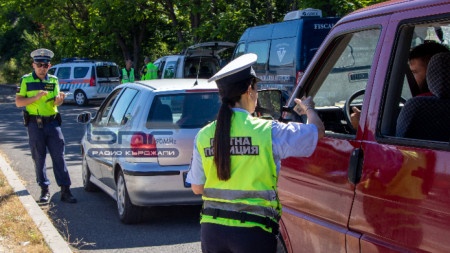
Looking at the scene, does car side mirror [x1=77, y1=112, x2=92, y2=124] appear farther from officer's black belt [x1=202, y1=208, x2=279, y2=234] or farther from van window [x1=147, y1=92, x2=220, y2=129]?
officer's black belt [x1=202, y1=208, x2=279, y2=234]

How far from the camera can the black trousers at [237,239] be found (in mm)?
2500

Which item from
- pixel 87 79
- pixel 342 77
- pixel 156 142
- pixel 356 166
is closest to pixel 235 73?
pixel 356 166

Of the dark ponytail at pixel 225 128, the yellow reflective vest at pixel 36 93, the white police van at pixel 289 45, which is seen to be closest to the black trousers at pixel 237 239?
the dark ponytail at pixel 225 128

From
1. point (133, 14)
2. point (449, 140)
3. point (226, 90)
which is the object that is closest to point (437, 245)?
point (449, 140)

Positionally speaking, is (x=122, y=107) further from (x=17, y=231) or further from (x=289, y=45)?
(x=289, y=45)

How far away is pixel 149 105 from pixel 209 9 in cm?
1524

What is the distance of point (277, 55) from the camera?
12633 millimetres

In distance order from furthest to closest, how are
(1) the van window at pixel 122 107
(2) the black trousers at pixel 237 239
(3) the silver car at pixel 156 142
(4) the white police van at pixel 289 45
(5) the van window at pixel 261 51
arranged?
1. (5) the van window at pixel 261 51
2. (4) the white police van at pixel 289 45
3. (1) the van window at pixel 122 107
4. (3) the silver car at pixel 156 142
5. (2) the black trousers at pixel 237 239

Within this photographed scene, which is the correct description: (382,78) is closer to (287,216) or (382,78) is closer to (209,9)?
(287,216)

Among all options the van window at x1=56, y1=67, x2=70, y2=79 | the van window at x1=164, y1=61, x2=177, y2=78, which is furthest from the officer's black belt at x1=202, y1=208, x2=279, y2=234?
the van window at x1=56, y1=67, x2=70, y2=79

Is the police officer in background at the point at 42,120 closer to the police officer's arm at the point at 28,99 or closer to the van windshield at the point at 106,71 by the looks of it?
the police officer's arm at the point at 28,99

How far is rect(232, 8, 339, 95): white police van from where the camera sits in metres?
11.9

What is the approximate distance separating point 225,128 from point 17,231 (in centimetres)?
406

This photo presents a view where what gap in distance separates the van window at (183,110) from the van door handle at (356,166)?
12.1 ft
